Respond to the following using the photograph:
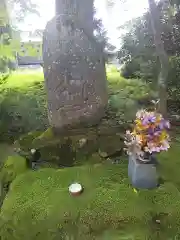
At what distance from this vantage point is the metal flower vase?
6.33 ft

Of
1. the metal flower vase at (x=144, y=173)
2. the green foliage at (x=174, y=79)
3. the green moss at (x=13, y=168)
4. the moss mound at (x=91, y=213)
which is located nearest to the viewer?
the moss mound at (x=91, y=213)

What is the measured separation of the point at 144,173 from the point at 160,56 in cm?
122

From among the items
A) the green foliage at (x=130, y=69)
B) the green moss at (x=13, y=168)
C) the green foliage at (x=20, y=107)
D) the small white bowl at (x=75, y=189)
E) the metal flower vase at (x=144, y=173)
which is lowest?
the green moss at (x=13, y=168)

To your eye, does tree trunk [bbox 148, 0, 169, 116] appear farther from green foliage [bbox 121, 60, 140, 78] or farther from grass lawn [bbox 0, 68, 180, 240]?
grass lawn [bbox 0, 68, 180, 240]

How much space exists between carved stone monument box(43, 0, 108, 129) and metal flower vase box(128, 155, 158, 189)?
91cm

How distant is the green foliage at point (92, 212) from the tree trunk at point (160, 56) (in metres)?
0.95

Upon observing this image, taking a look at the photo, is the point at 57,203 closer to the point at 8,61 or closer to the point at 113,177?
the point at 113,177

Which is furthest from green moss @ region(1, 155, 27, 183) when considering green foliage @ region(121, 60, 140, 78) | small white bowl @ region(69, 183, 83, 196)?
green foliage @ region(121, 60, 140, 78)

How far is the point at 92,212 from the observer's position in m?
1.84

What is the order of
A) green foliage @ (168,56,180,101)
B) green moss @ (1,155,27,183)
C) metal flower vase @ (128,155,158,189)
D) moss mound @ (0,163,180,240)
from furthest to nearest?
green foliage @ (168,56,180,101)
green moss @ (1,155,27,183)
metal flower vase @ (128,155,158,189)
moss mound @ (0,163,180,240)

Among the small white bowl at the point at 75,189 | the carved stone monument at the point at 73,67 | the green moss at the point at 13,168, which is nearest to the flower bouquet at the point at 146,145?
the small white bowl at the point at 75,189

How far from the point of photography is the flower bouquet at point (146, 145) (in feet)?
6.13

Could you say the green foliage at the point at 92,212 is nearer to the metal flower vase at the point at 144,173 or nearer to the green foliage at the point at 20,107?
the metal flower vase at the point at 144,173

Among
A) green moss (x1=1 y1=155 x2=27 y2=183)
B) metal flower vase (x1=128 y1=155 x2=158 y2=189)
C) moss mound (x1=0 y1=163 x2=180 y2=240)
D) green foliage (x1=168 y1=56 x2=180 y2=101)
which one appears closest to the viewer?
moss mound (x1=0 y1=163 x2=180 y2=240)
